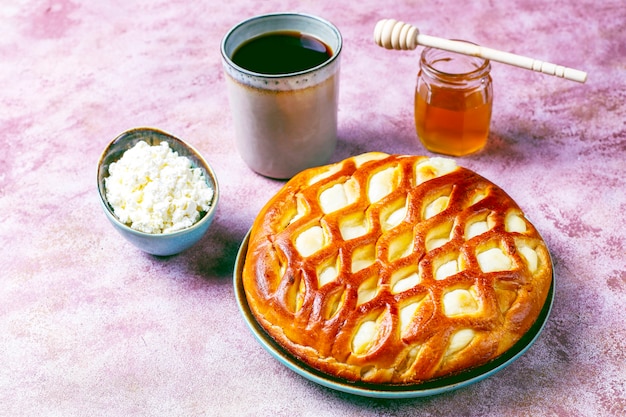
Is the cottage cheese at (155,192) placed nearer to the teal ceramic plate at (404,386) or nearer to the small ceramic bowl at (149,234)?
the small ceramic bowl at (149,234)

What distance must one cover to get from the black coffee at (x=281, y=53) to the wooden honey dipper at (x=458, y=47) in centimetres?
13

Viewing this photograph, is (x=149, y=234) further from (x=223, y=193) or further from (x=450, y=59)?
(x=450, y=59)

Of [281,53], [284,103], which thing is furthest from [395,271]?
[281,53]

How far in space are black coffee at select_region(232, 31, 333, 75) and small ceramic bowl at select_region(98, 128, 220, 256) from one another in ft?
0.71

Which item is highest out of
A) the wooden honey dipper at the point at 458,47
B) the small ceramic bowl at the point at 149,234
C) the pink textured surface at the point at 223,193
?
the wooden honey dipper at the point at 458,47

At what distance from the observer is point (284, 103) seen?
4.58 feet

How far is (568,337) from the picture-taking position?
121 centimetres

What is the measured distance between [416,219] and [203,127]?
0.70 m

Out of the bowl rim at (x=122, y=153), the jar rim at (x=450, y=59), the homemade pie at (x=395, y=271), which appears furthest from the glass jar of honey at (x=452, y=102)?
the bowl rim at (x=122, y=153)

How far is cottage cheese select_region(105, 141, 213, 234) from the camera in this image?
1.27 meters

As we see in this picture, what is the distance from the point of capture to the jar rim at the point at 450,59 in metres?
1.46

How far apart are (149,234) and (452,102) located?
2.29 ft

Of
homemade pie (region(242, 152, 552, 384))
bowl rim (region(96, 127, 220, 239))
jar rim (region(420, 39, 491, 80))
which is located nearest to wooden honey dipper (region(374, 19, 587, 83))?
jar rim (region(420, 39, 491, 80))

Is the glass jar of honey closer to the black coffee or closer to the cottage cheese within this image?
the black coffee
